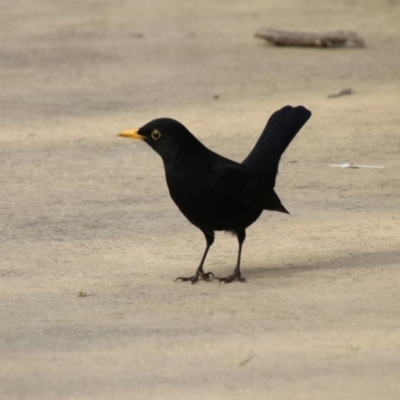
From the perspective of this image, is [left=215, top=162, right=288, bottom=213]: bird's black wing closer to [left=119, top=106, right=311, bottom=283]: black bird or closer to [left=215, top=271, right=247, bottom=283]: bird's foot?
[left=119, top=106, right=311, bottom=283]: black bird

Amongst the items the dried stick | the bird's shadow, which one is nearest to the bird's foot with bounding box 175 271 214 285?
the bird's shadow

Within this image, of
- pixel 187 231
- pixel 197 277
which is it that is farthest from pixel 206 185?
pixel 187 231

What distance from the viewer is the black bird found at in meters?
5.48

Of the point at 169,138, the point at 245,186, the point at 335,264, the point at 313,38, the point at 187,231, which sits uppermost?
the point at 169,138

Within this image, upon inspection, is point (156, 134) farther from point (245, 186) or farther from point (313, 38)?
point (313, 38)

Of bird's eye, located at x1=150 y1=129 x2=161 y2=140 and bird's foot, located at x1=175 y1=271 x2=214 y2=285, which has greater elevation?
bird's eye, located at x1=150 y1=129 x2=161 y2=140

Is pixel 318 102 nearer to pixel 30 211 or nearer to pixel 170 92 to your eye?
pixel 170 92

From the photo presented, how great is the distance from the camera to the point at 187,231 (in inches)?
265

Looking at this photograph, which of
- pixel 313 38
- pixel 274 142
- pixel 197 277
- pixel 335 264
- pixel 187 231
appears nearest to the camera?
pixel 197 277

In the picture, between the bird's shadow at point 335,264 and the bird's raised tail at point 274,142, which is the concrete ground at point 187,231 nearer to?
the bird's shadow at point 335,264

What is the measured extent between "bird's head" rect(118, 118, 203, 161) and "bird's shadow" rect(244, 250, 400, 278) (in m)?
0.74

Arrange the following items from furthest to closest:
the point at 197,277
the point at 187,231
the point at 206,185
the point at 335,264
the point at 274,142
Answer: the point at 187,231, the point at 274,142, the point at 335,264, the point at 197,277, the point at 206,185

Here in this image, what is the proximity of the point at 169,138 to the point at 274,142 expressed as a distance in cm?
76

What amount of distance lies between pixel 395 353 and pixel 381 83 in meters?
6.61
